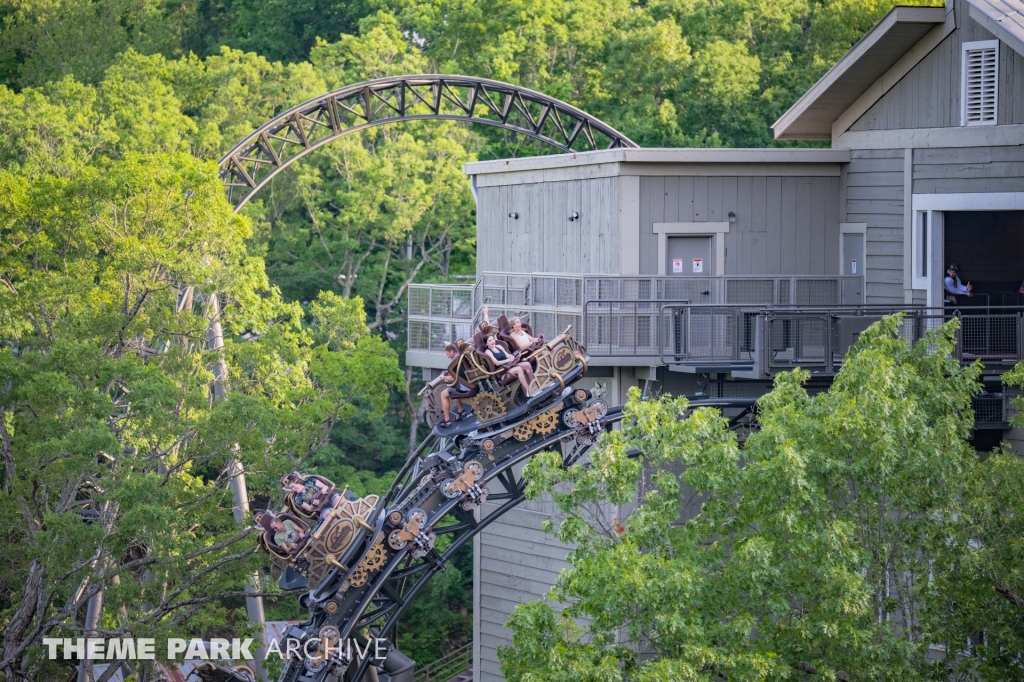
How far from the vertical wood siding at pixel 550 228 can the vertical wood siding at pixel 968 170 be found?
4.48 meters

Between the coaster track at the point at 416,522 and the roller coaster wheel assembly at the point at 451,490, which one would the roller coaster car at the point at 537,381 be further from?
the roller coaster wheel assembly at the point at 451,490

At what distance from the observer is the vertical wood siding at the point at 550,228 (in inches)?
845

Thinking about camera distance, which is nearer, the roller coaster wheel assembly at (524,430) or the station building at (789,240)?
the roller coaster wheel assembly at (524,430)

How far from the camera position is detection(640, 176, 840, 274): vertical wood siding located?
21.3 metres

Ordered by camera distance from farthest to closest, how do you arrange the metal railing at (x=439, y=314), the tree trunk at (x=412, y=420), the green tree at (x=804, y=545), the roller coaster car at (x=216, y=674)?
the tree trunk at (x=412, y=420)
the metal railing at (x=439, y=314)
the roller coaster car at (x=216, y=674)
the green tree at (x=804, y=545)

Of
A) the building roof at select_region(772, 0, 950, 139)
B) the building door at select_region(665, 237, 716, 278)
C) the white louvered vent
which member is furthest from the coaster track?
the building roof at select_region(772, 0, 950, 139)

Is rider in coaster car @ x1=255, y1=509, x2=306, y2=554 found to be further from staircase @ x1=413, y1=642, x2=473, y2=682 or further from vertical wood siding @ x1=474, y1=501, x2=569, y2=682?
staircase @ x1=413, y1=642, x2=473, y2=682

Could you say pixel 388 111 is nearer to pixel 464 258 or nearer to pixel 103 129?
pixel 464 258

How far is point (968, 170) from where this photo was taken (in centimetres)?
1962

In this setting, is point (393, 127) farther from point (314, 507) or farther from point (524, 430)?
point (314, 507)

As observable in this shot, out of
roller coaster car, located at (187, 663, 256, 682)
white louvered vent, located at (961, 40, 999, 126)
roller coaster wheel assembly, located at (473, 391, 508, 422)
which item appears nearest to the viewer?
roller coaster wheel assembly, located at (473, 391, 508, 422)

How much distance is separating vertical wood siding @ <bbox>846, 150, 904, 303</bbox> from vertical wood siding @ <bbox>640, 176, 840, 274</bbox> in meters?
0.62

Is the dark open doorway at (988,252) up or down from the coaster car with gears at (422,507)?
up

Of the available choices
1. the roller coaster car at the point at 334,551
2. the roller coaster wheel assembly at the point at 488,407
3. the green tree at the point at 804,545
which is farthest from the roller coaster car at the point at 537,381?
the green tree at the point at 804,545
